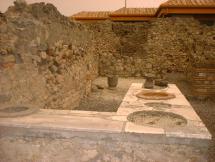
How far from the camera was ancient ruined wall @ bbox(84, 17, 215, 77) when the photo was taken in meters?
8.92

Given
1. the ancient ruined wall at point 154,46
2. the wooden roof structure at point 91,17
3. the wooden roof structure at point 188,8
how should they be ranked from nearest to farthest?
the ancient ruined wall at point 154,46, the wooden roof structure at point 188,8, the wooden roof structure at point 91,17

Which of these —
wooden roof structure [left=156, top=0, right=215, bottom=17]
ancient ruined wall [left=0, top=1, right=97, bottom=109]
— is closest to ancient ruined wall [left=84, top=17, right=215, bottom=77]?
wooden roof structure [left=156, top=0, right=215, bottom=17]

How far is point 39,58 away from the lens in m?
3.94

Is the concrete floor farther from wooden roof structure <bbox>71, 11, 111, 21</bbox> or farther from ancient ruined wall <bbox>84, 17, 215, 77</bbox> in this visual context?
wooden roof structure <bbox>71, 11, 111, 21</bbox>

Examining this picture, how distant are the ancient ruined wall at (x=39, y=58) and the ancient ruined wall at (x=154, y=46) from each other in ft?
10.6

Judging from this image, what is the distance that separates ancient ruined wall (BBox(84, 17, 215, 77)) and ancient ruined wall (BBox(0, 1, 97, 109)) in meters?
3.24

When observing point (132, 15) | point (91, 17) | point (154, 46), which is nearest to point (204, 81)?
point (154, 46)

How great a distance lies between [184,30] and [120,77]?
8.21ft

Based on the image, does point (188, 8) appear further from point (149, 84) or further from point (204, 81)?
point (149, 84)

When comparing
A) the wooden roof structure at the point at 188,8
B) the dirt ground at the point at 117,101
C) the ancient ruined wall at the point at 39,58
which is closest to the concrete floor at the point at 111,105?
the dirt ground at the point at 117,101

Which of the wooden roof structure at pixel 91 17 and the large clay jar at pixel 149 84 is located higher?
the wooden roof structure at pixel 91 17

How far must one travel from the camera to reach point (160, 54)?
9.24m

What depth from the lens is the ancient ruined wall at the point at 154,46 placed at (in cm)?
892

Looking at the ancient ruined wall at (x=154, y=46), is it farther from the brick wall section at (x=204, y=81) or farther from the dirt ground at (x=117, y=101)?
the brick wall section at (x=204, y=81)
